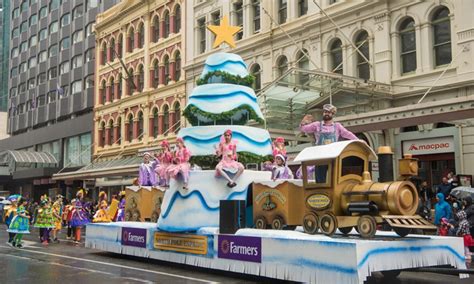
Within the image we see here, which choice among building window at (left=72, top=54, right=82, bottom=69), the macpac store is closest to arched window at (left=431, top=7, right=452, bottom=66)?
the macpac store

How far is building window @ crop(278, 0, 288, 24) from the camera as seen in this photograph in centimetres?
2875

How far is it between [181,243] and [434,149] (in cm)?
1255

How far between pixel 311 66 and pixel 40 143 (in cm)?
3947

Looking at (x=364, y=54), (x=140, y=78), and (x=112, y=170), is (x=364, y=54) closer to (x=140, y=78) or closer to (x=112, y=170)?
(x=112, y=170)

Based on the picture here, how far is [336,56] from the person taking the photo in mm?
25953

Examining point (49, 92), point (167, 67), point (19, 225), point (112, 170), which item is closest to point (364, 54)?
point (19, 225)

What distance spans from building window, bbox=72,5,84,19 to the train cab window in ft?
154

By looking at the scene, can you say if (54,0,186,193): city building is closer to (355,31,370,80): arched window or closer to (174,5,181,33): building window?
(174,5,181,33): building window

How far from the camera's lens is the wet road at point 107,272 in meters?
10.8

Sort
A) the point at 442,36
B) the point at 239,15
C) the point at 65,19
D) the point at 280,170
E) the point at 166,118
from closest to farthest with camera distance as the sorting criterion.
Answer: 1. the point at 280,170
2. the point at 442,36
3. the point at 239,15
4. the point at 166,118
5. the point at 65,19

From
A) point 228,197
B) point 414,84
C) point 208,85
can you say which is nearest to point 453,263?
point 228,197

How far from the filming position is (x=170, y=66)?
1471 inches

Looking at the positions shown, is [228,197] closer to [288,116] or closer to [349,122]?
[349,122]

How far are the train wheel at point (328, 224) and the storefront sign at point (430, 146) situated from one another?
12571 mm
